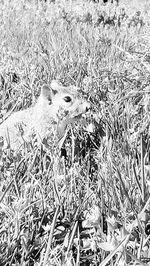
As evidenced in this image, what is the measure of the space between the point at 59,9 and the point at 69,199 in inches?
189

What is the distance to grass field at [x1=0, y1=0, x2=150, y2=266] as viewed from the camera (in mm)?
1672

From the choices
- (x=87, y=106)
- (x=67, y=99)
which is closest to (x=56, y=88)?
(x=67, y=99)

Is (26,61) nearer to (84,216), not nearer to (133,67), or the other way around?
(133,67)

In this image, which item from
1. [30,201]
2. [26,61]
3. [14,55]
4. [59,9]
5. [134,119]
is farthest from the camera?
[59,9]

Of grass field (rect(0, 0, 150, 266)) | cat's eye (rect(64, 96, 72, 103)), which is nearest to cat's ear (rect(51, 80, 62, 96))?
cat's eye (rect(64, 96, 72, 103))

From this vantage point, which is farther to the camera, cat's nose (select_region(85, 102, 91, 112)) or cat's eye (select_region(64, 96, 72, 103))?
cat's eye (select_region(64, 96, 72, 103))

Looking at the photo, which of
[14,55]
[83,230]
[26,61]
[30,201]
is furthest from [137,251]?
[14,55]

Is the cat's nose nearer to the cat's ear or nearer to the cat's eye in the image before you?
the cat's eye

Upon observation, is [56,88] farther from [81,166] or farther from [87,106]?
[81,166]

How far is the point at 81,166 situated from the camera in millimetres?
2322

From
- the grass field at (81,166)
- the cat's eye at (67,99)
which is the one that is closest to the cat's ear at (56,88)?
the cat's eye at (67,99)

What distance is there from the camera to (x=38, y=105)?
315 cm

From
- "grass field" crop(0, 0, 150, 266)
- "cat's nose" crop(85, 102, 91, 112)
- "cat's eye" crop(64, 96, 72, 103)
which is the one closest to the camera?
"grass field" crop(0, 0, 150, 266)

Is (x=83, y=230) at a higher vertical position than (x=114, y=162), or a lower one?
lower
